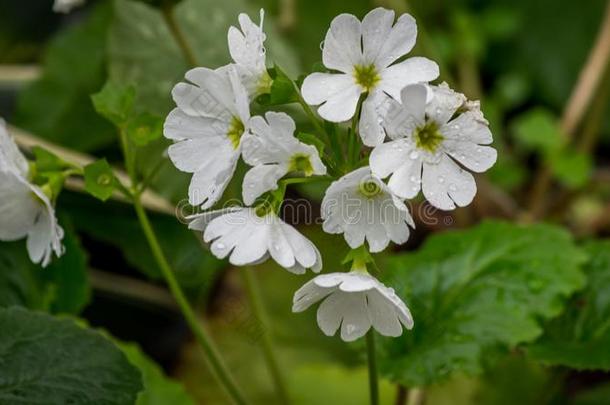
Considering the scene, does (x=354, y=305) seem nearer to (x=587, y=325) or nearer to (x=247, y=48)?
(x=247, y=48)

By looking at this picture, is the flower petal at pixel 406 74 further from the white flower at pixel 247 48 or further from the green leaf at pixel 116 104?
the green leaf at pixel 116 104

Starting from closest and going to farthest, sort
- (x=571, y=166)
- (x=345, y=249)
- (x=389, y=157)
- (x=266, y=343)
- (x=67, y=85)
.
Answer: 1. (x=389, y=157)
2. (x=345, y=249)
3. (x=266, y=343)
4. (x=67, y=85)
5. (x=571, y=166)

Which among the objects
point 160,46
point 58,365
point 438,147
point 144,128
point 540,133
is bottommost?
point 58,365

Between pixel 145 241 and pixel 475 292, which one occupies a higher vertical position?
pixel 145 241

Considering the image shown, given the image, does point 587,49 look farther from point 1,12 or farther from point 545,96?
point 1,12

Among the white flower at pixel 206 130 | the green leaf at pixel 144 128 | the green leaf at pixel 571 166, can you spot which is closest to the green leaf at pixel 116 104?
the green leaf at pixel 144 128

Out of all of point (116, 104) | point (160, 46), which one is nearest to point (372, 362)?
point (116, 104)
